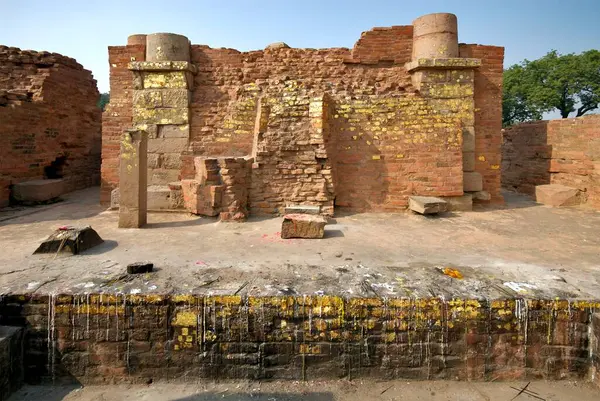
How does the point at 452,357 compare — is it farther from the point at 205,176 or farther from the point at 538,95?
the point at 538,95

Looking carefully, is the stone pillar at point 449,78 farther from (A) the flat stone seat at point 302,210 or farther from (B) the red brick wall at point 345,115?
(A) the flat stone seat at point 302,210

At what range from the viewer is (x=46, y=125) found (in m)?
8.73

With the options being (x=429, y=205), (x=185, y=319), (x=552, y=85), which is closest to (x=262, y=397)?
(x=185, y=319)

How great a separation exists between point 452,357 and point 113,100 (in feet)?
25.8

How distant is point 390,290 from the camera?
333cm

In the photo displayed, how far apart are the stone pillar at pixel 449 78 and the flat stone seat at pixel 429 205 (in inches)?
48.2

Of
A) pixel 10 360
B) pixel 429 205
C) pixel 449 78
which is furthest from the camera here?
pixel 449 78

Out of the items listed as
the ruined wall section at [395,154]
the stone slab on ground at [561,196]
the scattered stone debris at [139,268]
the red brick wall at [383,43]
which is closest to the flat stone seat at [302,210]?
the ruined wall section at [395,154]

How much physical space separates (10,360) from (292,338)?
2.41 m

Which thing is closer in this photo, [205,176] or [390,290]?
[390,290]

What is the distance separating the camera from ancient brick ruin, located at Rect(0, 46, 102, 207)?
7805 mm

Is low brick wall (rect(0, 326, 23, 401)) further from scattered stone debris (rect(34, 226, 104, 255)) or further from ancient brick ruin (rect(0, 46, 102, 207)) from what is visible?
ancient brick ruin (rect(0, 46, 102, 207))

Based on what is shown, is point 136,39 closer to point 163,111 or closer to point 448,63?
point 163,111

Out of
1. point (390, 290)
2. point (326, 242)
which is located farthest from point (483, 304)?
point (326, 242)
